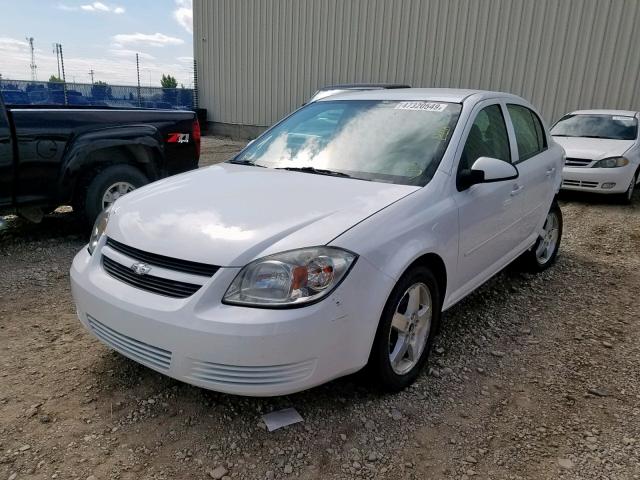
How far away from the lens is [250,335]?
6.84 ft

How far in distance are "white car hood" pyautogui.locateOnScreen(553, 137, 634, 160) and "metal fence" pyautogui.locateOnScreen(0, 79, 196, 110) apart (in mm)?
13944

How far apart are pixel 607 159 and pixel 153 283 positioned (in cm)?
791

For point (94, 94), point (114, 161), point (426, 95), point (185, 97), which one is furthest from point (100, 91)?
point (426, 95)

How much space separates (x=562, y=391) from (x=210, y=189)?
2328 mm

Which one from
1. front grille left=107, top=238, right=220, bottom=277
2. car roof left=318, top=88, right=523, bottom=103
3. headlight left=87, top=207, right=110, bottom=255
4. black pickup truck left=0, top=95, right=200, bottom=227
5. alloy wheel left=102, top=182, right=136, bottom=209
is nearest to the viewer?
front grille left=107, top=238, right=220, bottom=277

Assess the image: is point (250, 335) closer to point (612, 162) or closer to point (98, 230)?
point (98, 230)

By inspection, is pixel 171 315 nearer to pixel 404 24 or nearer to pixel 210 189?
pixel 210 189

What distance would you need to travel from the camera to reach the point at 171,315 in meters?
2.18

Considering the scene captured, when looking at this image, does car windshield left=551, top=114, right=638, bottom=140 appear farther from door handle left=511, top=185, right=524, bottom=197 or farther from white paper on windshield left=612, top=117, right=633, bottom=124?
door handle left=511, top=185, right=524, bottom=197

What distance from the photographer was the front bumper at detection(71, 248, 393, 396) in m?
2.10

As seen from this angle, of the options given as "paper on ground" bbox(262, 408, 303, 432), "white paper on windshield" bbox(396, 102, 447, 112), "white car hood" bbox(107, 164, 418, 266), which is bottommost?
"paper on ground" bbox(262, 408, 303, 432)

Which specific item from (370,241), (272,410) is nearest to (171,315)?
(272,410)

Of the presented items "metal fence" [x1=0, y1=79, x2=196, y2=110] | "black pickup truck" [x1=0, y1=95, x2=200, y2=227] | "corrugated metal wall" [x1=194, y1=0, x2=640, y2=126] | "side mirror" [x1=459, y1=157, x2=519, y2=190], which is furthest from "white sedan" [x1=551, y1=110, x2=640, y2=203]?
"metal fence" [x1=0, y1=79, x2=196, y2=110]

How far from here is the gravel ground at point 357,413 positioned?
2.25m
